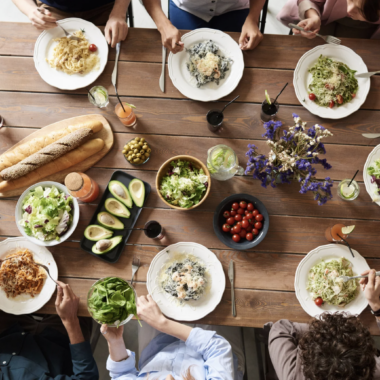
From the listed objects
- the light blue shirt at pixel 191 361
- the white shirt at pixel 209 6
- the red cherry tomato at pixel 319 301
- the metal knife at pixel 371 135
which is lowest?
the light blue shirt at pixel 191 361

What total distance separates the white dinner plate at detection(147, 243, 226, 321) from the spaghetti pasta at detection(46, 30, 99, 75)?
118cm

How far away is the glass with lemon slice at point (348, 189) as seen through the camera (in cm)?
169

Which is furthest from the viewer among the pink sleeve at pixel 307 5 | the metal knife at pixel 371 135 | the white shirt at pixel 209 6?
the white shirt at pixel 209 6

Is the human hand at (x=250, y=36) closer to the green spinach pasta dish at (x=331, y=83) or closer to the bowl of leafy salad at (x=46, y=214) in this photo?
the green spinach pasta dish at (x=331, y=83)

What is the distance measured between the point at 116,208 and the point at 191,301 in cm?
66

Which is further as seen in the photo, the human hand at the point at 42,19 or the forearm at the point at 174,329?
the human hand at the point at 42,19

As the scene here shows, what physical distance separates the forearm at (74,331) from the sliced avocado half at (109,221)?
1.85 feet

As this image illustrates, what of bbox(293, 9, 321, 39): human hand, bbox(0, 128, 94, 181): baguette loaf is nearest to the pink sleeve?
bbox(293, 9, 321, 39): human hand

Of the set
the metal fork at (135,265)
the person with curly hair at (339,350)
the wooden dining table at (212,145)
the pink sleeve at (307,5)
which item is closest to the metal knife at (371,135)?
the wooden dining table at (212,145)

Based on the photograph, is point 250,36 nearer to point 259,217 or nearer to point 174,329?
point 259,217

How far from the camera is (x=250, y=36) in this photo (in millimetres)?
1839

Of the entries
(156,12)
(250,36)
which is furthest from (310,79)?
(156,12)

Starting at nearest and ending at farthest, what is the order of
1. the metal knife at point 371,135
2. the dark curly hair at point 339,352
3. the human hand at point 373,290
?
the dark curly hair at point 339,352 < the human hand at point 373,290 < the metal knife at point 371,135

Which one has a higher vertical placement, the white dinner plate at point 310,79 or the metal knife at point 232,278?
the white dinner plate at point 310,79
